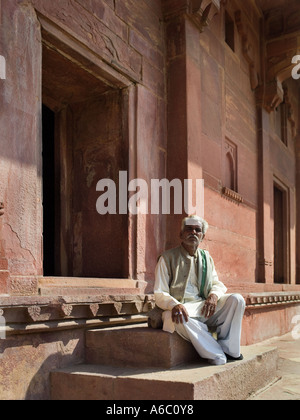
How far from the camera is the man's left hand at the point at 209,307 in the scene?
12.4 ft

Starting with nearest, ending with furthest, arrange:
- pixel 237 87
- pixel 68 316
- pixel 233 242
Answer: pixel 68 316, pixel 233 242, pixel 237 87

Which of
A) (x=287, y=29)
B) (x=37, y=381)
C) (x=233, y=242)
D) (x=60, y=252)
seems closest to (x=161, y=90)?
(x=60, y=252)

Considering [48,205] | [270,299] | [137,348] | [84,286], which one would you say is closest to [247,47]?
[270,299]

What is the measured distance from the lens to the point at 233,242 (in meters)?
7.23

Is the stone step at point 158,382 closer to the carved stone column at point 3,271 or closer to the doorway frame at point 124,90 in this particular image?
the carved stone column at point 3,271

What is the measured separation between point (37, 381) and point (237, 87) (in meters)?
5.76

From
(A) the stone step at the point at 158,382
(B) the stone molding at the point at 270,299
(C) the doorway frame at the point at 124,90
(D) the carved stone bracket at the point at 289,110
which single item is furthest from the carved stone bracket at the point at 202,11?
(D) the carved stone bracket at the point at 289,110

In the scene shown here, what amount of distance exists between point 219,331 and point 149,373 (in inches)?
30.3

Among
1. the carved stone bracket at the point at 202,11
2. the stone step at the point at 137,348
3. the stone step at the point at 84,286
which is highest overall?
the carved stone bracket at the point at 202,11

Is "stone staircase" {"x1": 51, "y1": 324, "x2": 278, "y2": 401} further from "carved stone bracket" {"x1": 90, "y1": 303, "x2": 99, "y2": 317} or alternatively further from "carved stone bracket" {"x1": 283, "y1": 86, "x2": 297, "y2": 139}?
"carved stone bracket" {"x1": 283, "y1": 86, "x2": 297, "y2": 139}

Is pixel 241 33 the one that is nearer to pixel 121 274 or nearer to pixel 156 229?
pixel 156 229

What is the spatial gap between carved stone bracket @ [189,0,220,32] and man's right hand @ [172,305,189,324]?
3685 mm

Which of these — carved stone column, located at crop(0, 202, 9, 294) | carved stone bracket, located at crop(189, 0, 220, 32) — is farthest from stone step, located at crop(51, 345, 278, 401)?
carved stone bracket, located at crop(189, 0, 220, 32)
